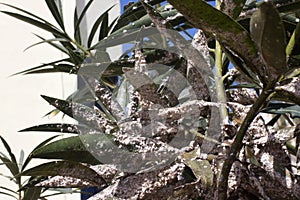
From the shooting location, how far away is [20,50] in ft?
6.72

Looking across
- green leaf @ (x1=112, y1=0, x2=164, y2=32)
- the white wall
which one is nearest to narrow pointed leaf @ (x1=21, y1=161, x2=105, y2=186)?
green leaf @ (x1=112, y1=0, x2=164, y2=32)

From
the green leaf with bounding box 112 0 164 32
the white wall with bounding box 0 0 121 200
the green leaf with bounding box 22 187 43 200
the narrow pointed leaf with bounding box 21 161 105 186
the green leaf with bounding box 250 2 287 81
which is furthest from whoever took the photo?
the white wall with bounding box 0 0 121 200

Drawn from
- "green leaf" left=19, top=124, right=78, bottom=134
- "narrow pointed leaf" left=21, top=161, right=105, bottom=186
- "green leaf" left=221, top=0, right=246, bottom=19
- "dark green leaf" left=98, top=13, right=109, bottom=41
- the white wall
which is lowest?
the white wall

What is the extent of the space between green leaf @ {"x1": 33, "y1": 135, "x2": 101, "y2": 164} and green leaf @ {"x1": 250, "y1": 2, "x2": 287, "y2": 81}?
0.19 metres

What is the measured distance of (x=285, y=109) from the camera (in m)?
0.63

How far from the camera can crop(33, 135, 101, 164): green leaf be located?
0.40 meters

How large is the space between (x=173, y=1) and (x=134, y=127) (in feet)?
0.45

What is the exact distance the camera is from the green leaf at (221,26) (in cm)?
29

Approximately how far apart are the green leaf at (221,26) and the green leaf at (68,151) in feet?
0.53

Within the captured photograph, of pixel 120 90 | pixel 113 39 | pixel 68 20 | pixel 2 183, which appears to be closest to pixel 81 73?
pixel 113 39

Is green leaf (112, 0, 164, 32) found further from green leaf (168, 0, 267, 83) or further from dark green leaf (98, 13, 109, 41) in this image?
green leaf (168, 0, 267, 83)

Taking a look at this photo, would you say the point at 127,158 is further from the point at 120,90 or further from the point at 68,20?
the point at 68,20

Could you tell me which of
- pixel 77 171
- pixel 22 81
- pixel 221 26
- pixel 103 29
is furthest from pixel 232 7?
pixel 22 81

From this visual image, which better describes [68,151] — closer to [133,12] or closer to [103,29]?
[133,12]
